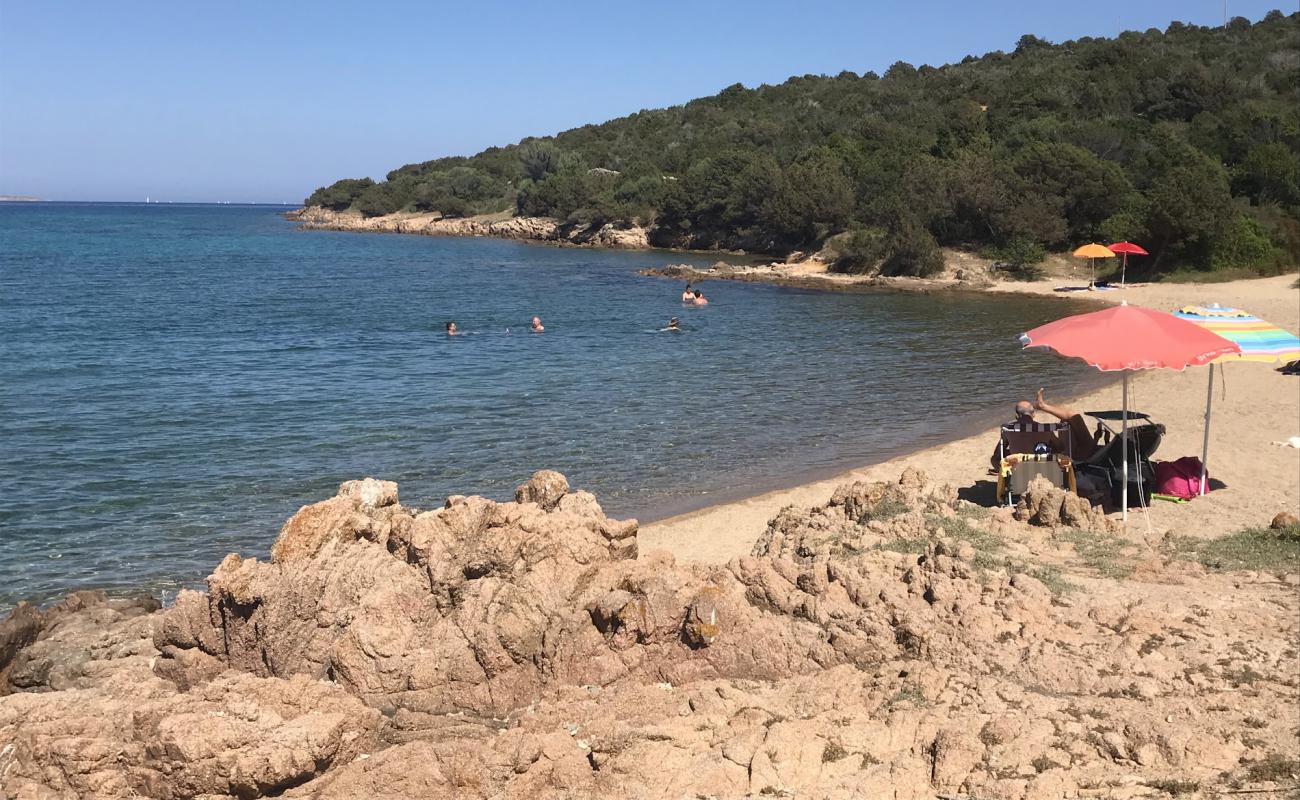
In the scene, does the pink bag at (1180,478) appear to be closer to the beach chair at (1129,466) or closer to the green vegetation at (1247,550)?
the beach chair at (1129,466)

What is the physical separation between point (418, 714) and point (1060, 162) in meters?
46.2

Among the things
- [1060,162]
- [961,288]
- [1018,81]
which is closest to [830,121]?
[1018,81]

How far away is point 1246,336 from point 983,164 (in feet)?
131

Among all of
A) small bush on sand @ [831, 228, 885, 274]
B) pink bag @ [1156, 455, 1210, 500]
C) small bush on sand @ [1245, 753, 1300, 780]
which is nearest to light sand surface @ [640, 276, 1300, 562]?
pink bag @ [1156, 455, 1210, 500]

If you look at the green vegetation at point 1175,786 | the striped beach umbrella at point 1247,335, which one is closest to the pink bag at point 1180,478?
the striped beach umbrella at point 1247,335

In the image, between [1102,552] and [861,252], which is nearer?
[1102,552]

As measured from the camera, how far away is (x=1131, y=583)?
26.5 ft

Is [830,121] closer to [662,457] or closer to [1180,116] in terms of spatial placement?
[1180,116]

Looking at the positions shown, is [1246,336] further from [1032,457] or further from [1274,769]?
[1274,769]

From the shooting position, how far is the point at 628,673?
659 centimetres

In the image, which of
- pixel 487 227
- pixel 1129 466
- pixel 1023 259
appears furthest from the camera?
pixel 487 227

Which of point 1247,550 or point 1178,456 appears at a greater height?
point 1247,550

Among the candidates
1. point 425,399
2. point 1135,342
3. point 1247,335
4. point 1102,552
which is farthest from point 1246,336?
point 425,399

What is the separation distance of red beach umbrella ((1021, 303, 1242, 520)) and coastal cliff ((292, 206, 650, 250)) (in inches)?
2438
